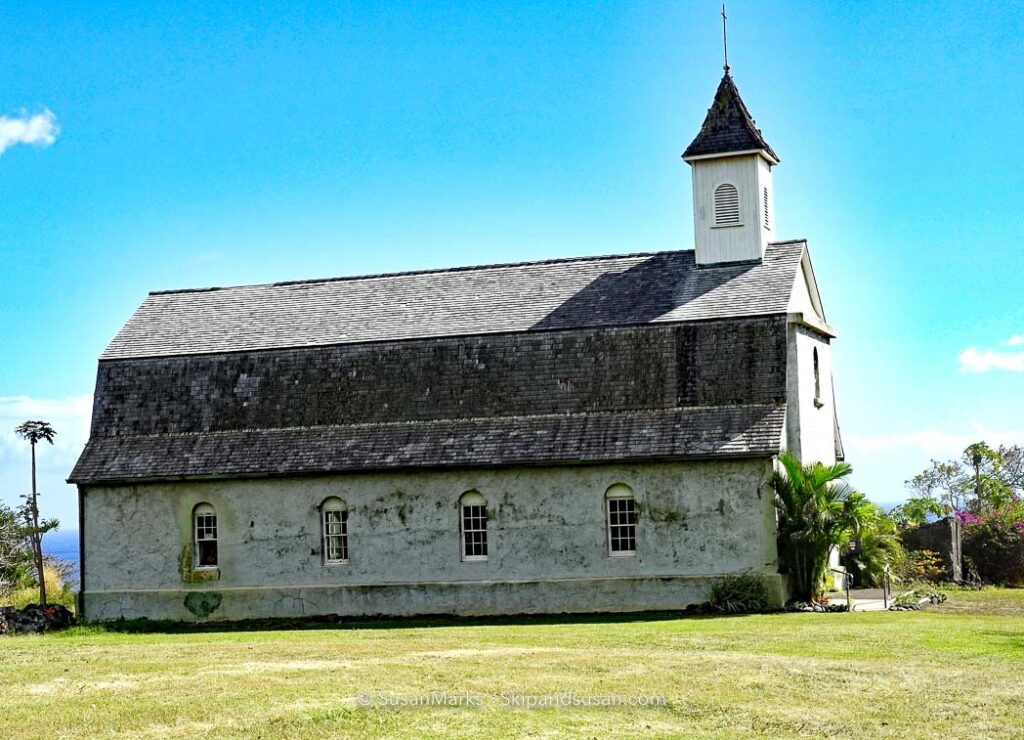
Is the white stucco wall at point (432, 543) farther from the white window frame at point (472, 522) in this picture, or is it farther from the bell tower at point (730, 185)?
the bell tower at point (730, 185)

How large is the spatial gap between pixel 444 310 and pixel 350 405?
3753mm

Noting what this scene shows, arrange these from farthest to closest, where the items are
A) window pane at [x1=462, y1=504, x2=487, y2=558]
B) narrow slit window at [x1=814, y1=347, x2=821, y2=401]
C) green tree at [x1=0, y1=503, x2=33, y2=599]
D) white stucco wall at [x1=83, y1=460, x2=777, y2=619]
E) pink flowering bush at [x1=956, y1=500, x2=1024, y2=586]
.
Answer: green tree at [x1=0, y1=503, x2=33, y2=599] < pink flowering bush at [x1=956, y1=500, x2=1024, y2=586] < narrow slit window at [x1=814, y1=347, x2=821, y2=401] < window pane at [x1=462, y1=504, x2=487, y2=558] < white stucco wall at [x1=83, y1=460, x2=777, y2=619]

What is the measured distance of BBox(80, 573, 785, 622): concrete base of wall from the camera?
31.2m

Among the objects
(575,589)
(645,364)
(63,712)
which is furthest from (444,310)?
(63,712)

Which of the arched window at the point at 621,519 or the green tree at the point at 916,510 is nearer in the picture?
the arched window at the point at 621,519

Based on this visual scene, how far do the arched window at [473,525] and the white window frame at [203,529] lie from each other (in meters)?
6.53

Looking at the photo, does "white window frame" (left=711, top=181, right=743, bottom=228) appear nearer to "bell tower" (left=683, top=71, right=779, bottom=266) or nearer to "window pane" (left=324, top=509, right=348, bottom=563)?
"bell tower" (left=683, top=71, right=779, bottom=266)

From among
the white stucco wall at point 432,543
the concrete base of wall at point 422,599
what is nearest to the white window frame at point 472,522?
the white stucco wall at point 432,543

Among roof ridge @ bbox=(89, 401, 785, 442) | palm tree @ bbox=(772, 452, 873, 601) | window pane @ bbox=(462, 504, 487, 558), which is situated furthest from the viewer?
window pane @ bbox=(462, 504, 487, 558)

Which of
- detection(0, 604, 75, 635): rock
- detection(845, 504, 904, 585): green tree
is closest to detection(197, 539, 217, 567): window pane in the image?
detection(0, 604, 75, 635): rock

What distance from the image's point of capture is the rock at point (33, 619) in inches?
1294

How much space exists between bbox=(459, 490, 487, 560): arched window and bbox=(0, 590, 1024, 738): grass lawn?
197 inches

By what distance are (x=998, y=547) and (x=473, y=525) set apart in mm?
15003

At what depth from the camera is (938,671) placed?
773 inches
